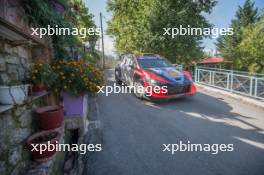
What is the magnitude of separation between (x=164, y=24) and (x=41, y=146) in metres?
11.6

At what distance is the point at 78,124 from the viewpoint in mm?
3480

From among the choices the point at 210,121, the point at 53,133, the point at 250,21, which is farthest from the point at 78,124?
the point at 250,21

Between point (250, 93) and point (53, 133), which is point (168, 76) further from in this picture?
point (53, 133)

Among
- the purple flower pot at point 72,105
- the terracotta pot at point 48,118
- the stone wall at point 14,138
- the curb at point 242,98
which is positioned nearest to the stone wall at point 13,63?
the stone wall at point 14,138

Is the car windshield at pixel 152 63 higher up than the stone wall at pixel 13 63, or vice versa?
the car windshield at pixel 152 63

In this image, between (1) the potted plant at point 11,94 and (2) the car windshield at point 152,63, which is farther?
(2) the car windshield at point 152,63

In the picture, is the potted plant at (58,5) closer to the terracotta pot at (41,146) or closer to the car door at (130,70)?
the terracotta pot at (41,146)

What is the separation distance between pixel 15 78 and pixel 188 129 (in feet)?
11.1

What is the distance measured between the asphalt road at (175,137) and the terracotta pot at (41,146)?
605 mm

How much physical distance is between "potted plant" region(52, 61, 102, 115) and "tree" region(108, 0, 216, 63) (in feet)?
31.1

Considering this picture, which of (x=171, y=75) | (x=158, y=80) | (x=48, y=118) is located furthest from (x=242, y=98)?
(x=48, y=118)

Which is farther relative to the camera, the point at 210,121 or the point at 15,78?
the point at 210,121

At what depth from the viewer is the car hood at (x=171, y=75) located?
18.1 ft

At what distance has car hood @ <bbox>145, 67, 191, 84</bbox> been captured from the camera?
552cm
